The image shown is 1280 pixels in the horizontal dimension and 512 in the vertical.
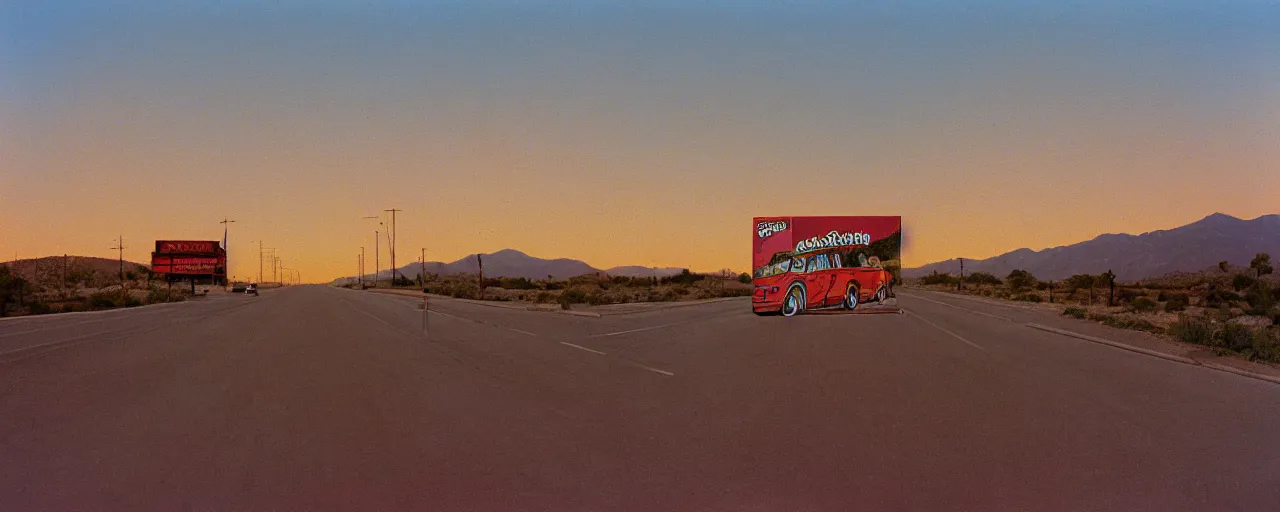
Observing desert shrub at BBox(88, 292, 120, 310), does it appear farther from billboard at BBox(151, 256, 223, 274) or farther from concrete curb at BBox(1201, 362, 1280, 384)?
concrete curb at BBox(1201, 362, 1280, 384)

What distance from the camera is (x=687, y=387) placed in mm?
11984

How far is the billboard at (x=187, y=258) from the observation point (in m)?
84.4

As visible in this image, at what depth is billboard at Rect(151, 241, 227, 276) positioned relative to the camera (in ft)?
277

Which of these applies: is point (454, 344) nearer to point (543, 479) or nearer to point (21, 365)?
point (21, 365)

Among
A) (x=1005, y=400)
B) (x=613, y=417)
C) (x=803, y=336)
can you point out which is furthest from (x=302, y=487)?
(x=803, y=336)

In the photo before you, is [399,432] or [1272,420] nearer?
[399,432]

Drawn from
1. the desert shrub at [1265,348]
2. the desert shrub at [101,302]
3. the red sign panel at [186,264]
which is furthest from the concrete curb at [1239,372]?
the red sign panel at [186,264]

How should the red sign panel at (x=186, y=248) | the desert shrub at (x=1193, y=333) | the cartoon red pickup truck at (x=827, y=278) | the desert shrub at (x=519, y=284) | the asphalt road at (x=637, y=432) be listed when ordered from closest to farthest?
the asphalt road at (x=637, y=432), the desert shrub at (x=1193, y=333), the cartoon red pickup truck at (x=827, y=278), the red sign panel at (x=186, y=248), the desert shrub at (x=519, y=284)

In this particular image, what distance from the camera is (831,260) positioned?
89.8ft

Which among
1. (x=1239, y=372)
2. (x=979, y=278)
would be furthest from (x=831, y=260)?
(x=979, y=278)

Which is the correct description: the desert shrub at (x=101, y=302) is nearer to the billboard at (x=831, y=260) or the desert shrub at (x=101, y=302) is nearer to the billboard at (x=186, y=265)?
the billboard at (x=186, y=265)

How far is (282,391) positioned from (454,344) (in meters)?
8.35

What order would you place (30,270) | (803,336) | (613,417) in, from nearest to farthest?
(613,417) → (803,336) → (30,270)

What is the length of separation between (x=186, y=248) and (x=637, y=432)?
91558mm
